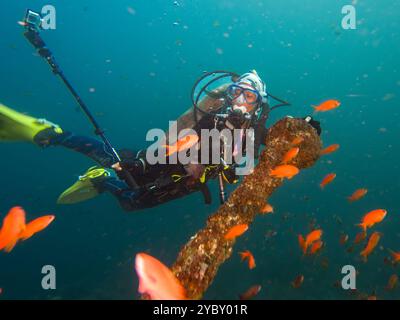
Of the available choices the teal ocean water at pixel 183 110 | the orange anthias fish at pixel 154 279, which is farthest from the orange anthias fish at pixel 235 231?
the teal ocean water at pixel 183 110

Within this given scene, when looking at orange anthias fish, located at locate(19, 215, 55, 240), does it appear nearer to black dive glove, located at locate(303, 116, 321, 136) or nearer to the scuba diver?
the scuba diver

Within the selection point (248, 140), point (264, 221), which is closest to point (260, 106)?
point (248, 140)

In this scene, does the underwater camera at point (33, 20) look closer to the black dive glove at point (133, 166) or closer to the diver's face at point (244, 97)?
the black dive glove at point (133, 166)

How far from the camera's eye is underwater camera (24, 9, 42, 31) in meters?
5.15

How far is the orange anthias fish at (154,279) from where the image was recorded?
1.60m

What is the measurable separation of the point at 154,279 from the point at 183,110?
72740mm

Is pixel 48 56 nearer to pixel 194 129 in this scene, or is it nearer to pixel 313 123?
pixel 194 129

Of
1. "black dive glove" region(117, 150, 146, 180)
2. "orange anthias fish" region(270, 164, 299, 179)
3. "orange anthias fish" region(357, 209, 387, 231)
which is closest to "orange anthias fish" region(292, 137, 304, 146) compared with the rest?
"orange anthias fish" region(270, 164, 299, 179)

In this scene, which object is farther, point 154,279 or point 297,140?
point 297,140

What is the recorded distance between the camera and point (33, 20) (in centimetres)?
521

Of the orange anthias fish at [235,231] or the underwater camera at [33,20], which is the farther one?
the underwater camera at [33,20]

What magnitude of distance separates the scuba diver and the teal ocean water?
5.31 meters

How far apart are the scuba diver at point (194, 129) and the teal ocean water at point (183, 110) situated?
5.31 meters

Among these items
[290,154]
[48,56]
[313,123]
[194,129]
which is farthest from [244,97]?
[48,56]
